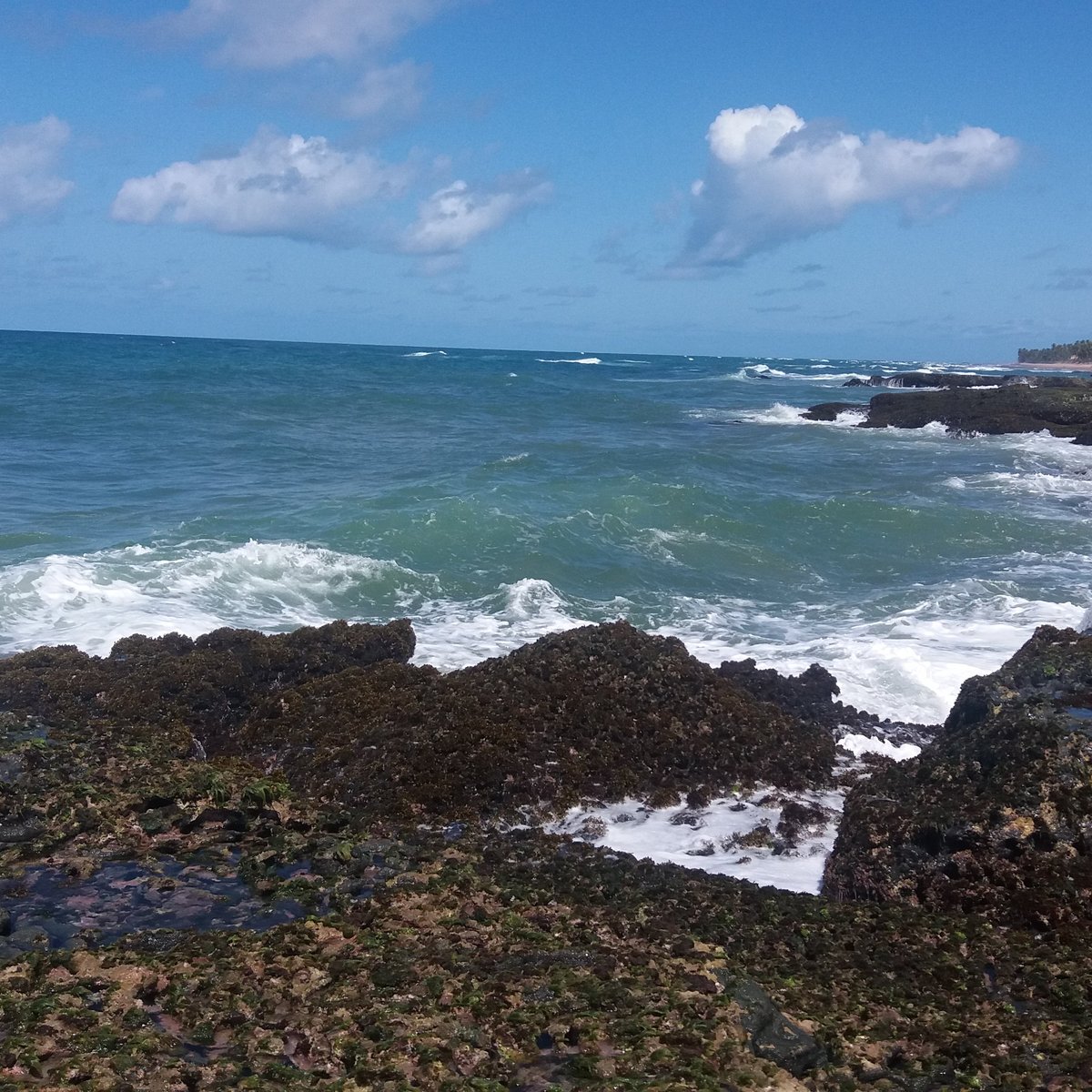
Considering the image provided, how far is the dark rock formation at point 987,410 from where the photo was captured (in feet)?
155

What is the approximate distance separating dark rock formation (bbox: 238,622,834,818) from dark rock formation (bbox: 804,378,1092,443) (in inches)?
1551

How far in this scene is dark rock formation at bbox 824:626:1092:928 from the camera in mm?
7199

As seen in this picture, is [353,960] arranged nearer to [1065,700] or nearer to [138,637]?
[1065,700]

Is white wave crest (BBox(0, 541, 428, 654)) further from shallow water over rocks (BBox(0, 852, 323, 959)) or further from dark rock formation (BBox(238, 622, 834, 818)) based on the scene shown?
shallow water over rocks (BBox(0, 852, 323, 959))

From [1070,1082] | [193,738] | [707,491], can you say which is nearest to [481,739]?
[193,738]

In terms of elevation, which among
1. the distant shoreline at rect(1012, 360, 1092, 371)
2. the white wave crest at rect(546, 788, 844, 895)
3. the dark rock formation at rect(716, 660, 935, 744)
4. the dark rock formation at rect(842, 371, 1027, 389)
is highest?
the distant shoreline at rect(1012, 360, 1092, 371)

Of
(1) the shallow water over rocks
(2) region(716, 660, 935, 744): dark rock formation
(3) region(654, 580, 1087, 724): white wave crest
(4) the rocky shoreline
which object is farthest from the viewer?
(3) region(654, 580, 1087, 724): white wave crest

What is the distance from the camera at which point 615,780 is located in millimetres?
10117

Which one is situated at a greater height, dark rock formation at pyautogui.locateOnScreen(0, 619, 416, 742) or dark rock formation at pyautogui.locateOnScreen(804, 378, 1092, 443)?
dark rock formation at pyautogui.locateOnScreen(804, 378, 1092, 443)

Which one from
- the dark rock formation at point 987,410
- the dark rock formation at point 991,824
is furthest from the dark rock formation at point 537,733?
the dark rock formation at point 987,410

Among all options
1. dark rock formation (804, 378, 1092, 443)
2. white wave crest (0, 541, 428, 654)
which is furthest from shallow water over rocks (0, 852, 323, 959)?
dark rock formation (804, 378, 1092, 443)

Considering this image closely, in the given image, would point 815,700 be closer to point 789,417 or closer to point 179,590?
point 179,590

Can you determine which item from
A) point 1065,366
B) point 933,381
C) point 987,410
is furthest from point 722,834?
point 1065,366

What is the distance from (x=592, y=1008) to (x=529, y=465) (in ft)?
96.4
